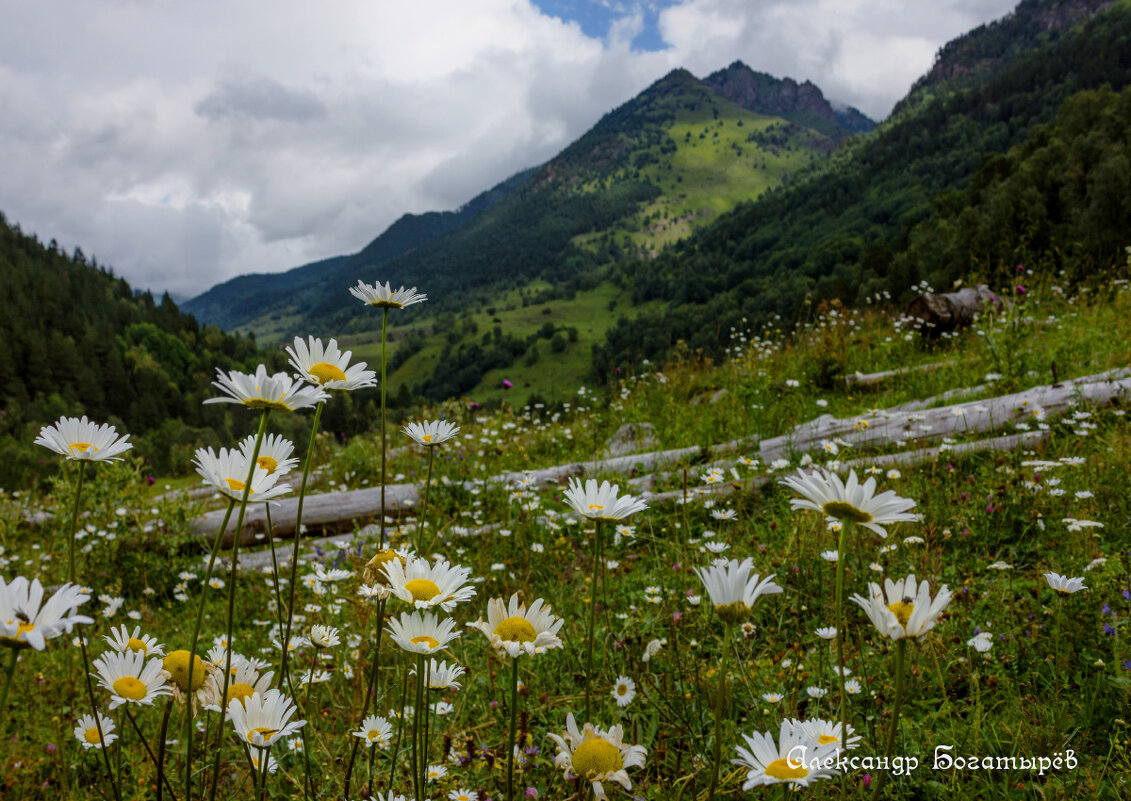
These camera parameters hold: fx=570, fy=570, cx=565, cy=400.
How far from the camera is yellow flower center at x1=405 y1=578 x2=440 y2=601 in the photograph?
45.6 inches

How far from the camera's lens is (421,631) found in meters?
1.20

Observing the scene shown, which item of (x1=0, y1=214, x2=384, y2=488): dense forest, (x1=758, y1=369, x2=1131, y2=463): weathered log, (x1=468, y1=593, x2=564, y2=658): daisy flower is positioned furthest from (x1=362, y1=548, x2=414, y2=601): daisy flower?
(x1=0, y1=214, x2=384, y2=488): dense forest

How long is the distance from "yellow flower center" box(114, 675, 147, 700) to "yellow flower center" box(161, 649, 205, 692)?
5cm

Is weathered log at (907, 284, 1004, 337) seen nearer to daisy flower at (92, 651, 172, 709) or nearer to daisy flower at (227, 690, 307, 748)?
daisy flower at (227, 690, 307, 748)

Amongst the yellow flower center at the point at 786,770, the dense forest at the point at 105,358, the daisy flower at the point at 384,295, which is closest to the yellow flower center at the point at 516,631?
the yellow flower center at the point at 786,770

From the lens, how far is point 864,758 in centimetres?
176

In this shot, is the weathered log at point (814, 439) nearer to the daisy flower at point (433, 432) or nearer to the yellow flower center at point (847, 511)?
the daisy flower at point (433, 432)

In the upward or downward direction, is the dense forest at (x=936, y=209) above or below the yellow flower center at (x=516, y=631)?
above

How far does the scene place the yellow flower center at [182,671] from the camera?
3.84 feet

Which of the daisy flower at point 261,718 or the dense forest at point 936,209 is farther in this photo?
the dense forest at point 936,209

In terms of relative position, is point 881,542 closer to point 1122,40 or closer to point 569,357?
point 569,357

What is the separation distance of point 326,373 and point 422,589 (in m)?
0.57

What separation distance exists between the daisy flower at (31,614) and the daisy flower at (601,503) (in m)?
0.87

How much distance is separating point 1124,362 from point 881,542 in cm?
392
